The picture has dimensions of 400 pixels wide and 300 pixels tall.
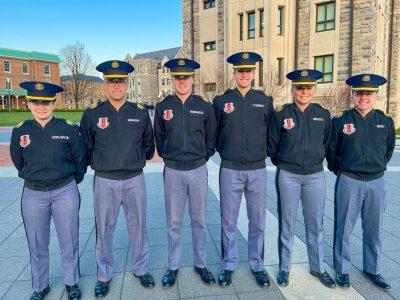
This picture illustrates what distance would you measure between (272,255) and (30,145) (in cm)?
330

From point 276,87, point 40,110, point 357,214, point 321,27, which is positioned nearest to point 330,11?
point 321,27

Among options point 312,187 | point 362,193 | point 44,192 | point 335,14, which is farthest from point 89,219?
point 335,14

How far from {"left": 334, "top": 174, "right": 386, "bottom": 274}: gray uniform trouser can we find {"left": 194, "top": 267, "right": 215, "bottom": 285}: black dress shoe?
4.87ft

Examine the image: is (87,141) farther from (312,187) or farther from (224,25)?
(224,25)

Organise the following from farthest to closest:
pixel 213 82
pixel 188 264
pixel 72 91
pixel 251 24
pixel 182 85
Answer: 1. pixel 72 91
2. pixel 251 24
3. pixel 213 82
4. pixel 188 264
5. pixel 182 85

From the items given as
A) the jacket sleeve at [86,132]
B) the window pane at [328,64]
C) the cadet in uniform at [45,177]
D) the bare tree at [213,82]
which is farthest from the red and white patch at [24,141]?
the window pane at [328,64]

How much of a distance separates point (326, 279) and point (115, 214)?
8.34 feet

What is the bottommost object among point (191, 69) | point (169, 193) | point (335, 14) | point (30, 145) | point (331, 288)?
point (331, 288)

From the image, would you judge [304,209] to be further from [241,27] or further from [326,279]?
[241,27]

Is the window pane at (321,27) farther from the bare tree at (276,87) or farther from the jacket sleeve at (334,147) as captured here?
the jacket sleeve at (334,147)

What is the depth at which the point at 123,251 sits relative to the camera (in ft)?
14.4

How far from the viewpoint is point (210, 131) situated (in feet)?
12.2

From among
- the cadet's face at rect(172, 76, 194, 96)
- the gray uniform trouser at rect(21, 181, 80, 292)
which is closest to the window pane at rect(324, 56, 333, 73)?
the cadet's face at rect(172, 76, 194, 96)

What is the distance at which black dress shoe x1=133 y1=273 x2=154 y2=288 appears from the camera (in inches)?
139
